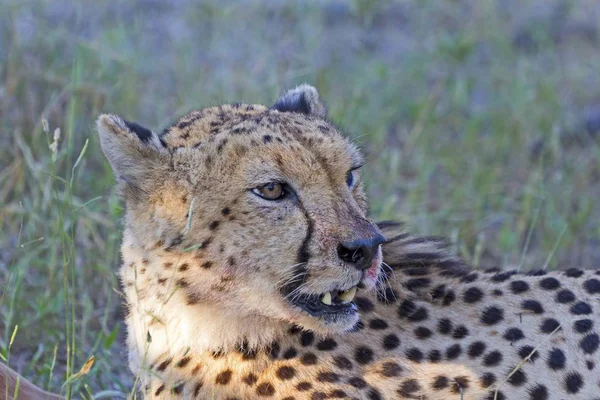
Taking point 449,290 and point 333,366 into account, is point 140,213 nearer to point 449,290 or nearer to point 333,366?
point 333,366

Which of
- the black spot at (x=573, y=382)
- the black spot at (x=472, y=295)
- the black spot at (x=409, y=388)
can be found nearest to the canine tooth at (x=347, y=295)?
the black spot at (x=409, y=388)

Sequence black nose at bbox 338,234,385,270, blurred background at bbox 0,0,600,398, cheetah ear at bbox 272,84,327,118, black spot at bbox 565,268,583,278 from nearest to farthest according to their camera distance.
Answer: black nose at bbox 338,234,385,270 → black spot at bbox 565,268,583,278 → cheetah ear at bbox 272,84,327,118 → blurred background at bbox 0,0,600,398

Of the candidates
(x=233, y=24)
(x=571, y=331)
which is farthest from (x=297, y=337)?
(x=233, y=24)

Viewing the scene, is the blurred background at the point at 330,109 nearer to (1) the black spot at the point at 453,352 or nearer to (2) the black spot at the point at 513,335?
(2) the black spot at the point at 513,335

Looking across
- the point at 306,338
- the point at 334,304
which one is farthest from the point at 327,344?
the point at 334,304

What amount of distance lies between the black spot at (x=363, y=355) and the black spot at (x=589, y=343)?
547 millimetres

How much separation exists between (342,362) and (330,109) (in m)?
2.51

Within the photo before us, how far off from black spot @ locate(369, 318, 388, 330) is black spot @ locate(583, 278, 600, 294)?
1.86 feet

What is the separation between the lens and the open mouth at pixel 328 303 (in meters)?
2.63

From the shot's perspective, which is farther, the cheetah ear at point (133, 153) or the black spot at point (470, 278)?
the black spot at point (470, 278)

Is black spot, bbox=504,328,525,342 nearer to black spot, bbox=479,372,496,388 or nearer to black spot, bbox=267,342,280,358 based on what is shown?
black spot, bbox=479,372,496,388

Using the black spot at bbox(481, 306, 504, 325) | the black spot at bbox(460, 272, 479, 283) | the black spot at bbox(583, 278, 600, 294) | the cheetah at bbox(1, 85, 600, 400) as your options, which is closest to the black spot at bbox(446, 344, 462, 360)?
the cheetah at bbox(1, 85, 600, 400)

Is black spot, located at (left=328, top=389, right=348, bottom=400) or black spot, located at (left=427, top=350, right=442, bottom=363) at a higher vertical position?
black spot, located at (left=427, top=350, right=442, bottom=363)

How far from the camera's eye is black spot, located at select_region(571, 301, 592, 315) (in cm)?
288
